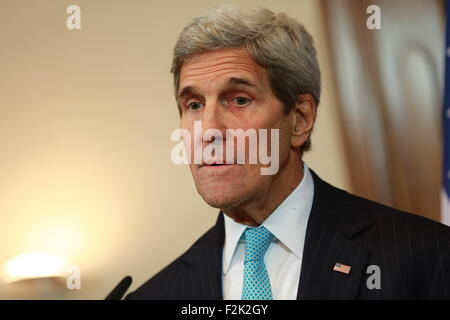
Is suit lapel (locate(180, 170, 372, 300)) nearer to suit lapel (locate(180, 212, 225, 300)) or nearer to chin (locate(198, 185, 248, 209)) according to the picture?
suit lapel (locate(180, 212, 225, 300))

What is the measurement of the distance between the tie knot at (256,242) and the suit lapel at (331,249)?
0.09 metres

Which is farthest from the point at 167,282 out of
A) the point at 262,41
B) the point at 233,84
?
the point at 262,41

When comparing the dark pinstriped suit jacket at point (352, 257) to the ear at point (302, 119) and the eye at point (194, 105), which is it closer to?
the ear at point (302, 119)

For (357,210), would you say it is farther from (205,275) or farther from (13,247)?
(13,247)

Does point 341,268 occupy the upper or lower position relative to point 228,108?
lower

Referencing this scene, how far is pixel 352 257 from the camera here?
1.31 meters

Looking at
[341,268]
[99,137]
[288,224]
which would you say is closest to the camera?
[341,268]

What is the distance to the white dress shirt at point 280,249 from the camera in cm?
135

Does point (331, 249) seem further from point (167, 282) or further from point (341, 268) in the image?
point (167, 282)

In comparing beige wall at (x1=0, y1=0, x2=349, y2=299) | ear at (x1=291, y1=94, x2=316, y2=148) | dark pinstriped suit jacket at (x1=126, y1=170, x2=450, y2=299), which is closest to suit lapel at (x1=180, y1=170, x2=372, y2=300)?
dark pinstriped suit jacket at (x1=126, y1=170, x2=450, y2=299)

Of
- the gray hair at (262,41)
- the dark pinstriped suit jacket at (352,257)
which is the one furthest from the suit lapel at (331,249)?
the gray hair at (262,41)

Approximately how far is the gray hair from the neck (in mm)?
150

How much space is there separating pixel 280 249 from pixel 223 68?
420 millimetres
